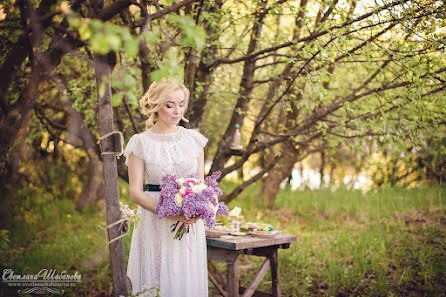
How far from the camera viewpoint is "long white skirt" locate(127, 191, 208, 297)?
10.8 feet

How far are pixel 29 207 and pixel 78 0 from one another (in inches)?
245

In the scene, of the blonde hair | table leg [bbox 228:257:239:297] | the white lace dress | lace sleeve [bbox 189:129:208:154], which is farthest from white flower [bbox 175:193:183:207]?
table leg [bbox 228:257:239:297]

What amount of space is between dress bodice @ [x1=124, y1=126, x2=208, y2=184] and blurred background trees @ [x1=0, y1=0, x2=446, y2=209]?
2.24 ft

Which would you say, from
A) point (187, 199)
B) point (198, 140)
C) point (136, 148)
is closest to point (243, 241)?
point (198, 140)

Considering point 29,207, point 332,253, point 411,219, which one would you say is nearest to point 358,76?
point 411,219

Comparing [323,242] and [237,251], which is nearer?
[237,251]

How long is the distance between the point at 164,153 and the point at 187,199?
57 cm

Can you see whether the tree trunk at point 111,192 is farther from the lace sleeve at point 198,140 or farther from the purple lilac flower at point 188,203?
the lace sleeve at point 198,140

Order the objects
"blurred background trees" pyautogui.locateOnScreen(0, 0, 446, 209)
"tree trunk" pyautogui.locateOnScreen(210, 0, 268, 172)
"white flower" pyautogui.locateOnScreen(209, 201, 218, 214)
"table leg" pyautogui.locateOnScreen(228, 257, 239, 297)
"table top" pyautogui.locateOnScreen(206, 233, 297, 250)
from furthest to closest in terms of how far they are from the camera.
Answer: "tree trunk" pyautogui.locateOnScreen(210, 0, 268, 172)
"table leg" pyautogui.locateOnScreen(228, 257, 239, 297)
"table top" pyautogui.locateOnScreen(206, 233, 297, 250)
"white flower" pyautogui.locateOnScreen(209, 201, 218, 214)
"blurred background trees" pyautogui.locateOnScreen(0, 0, 446, 209)

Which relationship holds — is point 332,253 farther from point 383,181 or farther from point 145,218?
point 383,181

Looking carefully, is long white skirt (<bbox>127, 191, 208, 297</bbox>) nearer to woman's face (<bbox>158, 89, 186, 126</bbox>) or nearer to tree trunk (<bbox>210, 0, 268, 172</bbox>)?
woman's face (<bbox>158, 89, 186, 126</bbox>)

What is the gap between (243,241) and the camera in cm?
394

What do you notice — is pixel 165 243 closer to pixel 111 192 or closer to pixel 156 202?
pixel 156 202

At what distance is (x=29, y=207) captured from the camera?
8234 millimetres
